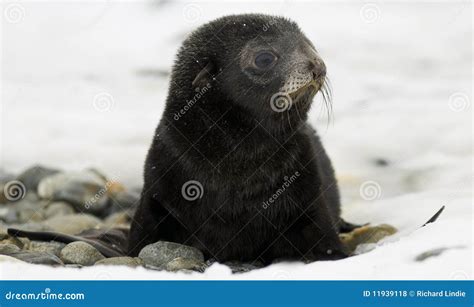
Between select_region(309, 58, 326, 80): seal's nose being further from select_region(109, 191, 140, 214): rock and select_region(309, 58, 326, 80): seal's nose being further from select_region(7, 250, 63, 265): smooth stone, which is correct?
select_region(109, 191, 140, 214): rock

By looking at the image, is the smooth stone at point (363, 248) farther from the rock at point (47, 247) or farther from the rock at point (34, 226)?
the rock at point (34, 226)

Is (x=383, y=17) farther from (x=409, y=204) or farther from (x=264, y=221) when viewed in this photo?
(x=264, y=221)

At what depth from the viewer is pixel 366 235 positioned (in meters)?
6.90

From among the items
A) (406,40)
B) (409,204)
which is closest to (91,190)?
(409,204)

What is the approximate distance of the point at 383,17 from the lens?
1277 centimetres

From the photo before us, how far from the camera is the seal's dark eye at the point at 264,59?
18.6ft

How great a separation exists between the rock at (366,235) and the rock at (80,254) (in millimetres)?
2159

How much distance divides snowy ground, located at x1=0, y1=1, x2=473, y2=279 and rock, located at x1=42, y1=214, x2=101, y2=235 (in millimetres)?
1416

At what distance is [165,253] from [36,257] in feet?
3.02

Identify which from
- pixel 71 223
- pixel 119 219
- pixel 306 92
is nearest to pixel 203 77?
pixel 306 92

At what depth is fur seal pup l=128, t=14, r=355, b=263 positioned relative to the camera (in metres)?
5.68

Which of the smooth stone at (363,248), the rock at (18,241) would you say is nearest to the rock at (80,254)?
the rock at (18,241)

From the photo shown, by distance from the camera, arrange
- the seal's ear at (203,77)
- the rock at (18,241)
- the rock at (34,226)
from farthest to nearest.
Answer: the rock at (34,226) → the rock at (18,241) → the seal's ear at (203,77)

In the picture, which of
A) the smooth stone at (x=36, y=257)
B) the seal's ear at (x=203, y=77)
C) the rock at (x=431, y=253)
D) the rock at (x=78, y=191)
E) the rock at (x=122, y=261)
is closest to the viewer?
the rock at (x=431, y=253)
